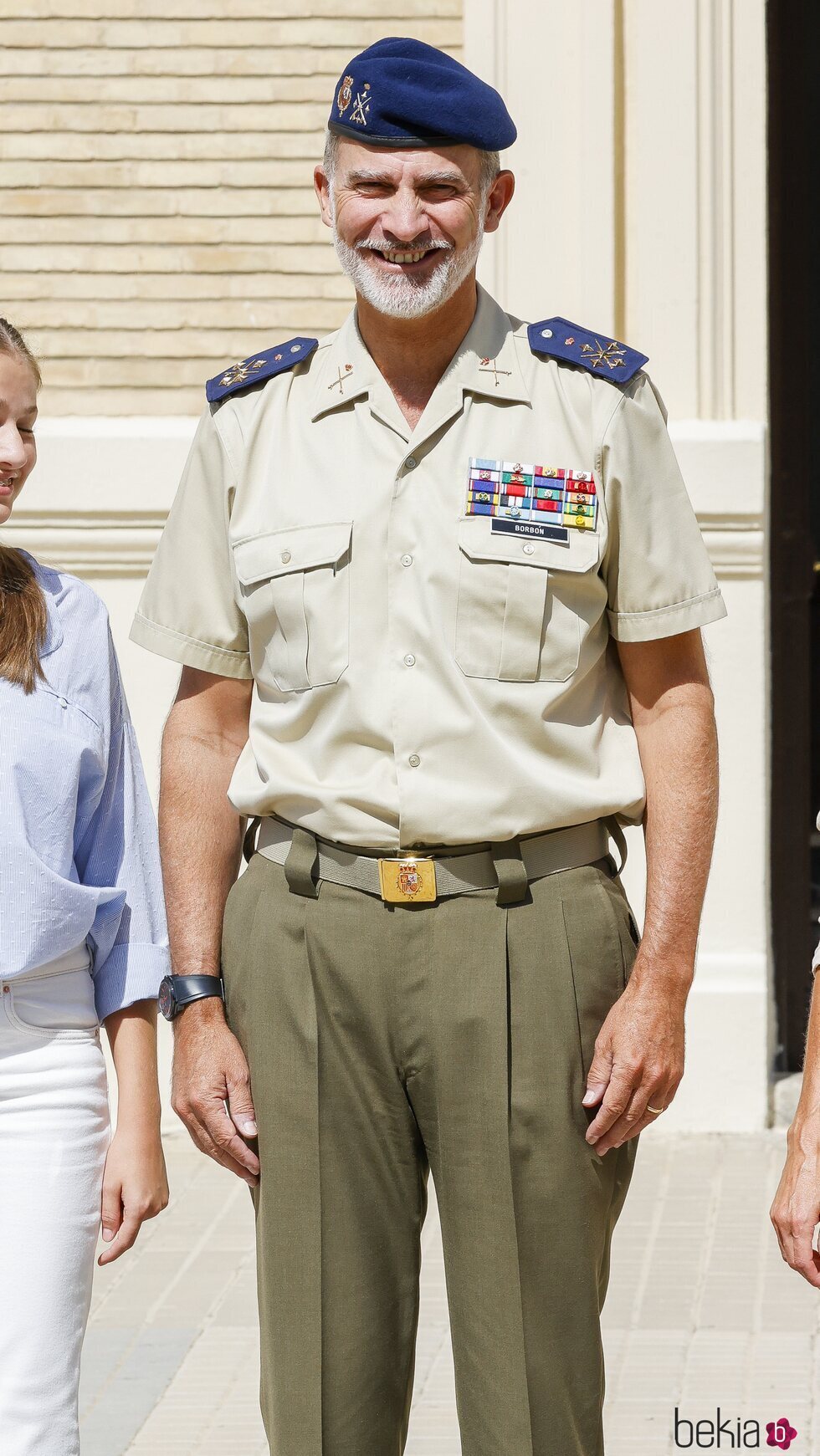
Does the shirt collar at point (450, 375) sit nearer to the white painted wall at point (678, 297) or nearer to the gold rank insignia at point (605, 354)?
the gold rank insignia at point (605, 354)

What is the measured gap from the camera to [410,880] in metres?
2.27

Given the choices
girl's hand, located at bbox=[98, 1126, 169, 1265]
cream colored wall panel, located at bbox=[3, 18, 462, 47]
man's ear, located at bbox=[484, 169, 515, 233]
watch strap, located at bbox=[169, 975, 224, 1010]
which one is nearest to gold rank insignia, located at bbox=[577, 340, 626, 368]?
man's ear, located at bbox=[484, 169, 515, 233]

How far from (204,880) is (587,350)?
2.85 ft

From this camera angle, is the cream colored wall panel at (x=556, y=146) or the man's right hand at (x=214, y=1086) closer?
the man's right hand at (x=214, y=1086)

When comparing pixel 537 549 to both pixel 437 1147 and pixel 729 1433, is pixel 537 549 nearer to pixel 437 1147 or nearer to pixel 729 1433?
pixel 437 1147

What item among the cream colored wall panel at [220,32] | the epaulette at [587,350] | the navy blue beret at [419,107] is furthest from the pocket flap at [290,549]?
the cream colored wall panel at [220,32]

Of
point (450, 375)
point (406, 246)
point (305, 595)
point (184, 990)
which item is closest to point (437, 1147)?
point (184, 990)

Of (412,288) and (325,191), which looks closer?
(412,288)

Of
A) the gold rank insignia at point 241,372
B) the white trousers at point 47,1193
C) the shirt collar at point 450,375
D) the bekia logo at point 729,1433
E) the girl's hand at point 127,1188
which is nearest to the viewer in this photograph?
the white trousers at point 47,1193

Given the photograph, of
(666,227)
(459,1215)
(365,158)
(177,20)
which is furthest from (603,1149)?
(177,20)

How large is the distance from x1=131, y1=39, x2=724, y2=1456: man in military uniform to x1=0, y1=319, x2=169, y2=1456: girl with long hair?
198mm

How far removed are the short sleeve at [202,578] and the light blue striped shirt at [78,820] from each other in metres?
0.19

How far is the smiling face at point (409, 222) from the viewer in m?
2.28

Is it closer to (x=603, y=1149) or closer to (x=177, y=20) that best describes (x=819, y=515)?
(x=177, y=20)
